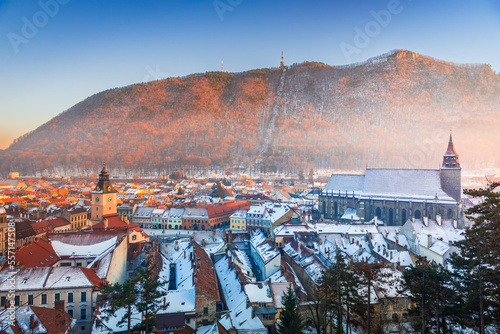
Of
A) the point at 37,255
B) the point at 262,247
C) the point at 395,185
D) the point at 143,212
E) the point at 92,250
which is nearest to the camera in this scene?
the point at 37,255

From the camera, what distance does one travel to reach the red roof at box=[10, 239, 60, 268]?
27.2 m

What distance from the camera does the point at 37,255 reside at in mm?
28812

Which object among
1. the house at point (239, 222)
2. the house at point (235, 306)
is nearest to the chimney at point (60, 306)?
the house at point (235, 306)

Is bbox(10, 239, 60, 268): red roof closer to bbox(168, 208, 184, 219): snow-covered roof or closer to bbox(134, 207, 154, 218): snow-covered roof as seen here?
bbox(168, 208, 184, 219): snow-covered roof

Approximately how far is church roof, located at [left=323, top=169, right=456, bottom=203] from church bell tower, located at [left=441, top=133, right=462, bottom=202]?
1023 mm

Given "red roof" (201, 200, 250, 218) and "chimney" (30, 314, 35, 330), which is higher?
"chimney" (30, 314, 35, 330)

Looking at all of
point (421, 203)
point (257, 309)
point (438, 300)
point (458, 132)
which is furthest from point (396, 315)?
point (458, 132)

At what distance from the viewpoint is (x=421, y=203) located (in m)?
53.8

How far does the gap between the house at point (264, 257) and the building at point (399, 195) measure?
72.6 ft

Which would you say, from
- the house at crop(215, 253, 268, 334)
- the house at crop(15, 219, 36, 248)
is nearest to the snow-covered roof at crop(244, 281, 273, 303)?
the house at crop(215, 253, 268, 334)

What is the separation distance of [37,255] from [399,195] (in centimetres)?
4960

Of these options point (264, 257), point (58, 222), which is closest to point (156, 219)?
point (58, 222)

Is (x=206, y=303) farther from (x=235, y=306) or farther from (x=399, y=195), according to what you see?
(x=399, y=195)

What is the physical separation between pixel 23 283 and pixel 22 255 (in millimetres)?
4734
